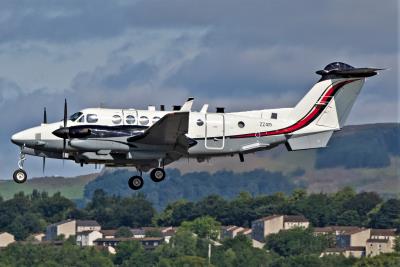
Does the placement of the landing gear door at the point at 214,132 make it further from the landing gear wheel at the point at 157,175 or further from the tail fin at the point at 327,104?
the tail fin at the point at 327,104

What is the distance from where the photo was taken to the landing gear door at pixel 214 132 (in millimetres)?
90375

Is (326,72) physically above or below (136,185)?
above

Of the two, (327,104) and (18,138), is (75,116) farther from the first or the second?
(327,104)

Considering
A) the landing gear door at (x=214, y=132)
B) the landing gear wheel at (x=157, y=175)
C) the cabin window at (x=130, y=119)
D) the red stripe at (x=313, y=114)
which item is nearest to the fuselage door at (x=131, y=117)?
the cabin window at (x=130, y=119)

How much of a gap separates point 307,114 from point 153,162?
9.52 metres

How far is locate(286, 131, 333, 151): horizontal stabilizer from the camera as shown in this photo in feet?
303

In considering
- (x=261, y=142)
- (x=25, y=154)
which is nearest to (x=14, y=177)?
(x=25, y=154)

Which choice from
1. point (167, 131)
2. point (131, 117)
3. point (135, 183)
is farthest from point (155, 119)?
point (135, 183)

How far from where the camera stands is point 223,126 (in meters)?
90.6

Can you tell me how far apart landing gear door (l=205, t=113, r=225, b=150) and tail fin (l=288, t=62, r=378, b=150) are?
166 inches

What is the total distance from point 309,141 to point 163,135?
8.89 metres

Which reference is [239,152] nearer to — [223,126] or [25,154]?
[223,126]

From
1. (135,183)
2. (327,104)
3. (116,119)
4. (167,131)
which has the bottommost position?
(135,183)

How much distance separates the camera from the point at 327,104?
9412 cm
